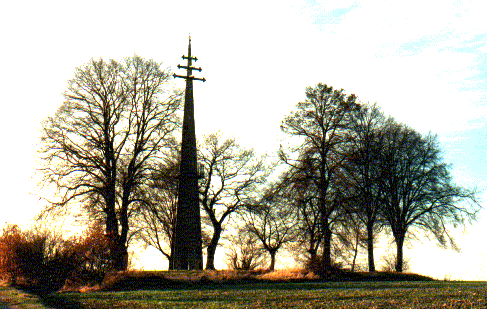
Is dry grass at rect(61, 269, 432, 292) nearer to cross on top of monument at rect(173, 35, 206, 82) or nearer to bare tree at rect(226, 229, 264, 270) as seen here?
cross on top of monument at rect(173, 35, 206, 82)

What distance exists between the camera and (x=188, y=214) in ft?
98.0

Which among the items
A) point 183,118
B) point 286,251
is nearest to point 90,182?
point 183,118

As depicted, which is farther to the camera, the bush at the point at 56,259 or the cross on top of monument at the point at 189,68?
the cross on top of monument at the point at 189,68

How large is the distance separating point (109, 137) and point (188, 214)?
20.5ft

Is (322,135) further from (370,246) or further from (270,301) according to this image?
(270,301)

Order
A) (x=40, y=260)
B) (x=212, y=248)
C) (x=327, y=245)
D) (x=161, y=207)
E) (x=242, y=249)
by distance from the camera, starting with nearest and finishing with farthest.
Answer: (x=40, y=260) → (x=327, y=245) → (x=161, y=207) → (x=212, y=248) → (x=242, y=249)

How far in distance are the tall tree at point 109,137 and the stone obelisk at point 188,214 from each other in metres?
1.28

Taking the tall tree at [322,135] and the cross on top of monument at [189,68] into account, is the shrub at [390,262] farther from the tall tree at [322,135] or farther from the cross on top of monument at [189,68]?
the cross on top of monument at [189,68]

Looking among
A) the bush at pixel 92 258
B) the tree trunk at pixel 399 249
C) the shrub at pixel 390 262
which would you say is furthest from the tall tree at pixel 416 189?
the bush at pixel 92 258

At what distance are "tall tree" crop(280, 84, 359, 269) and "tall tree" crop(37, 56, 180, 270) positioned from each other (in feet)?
24.0

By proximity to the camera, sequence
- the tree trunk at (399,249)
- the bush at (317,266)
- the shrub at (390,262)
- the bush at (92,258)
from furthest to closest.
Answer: the shrub at (390,262), the tree trunk at (399,249), the bush at (317,266), the bush at (92,258)

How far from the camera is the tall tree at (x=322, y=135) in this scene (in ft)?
97.4

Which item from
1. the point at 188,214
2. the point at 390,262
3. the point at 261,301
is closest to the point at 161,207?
the point at 188,214

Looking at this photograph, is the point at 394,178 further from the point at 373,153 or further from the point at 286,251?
the point at 286,251
